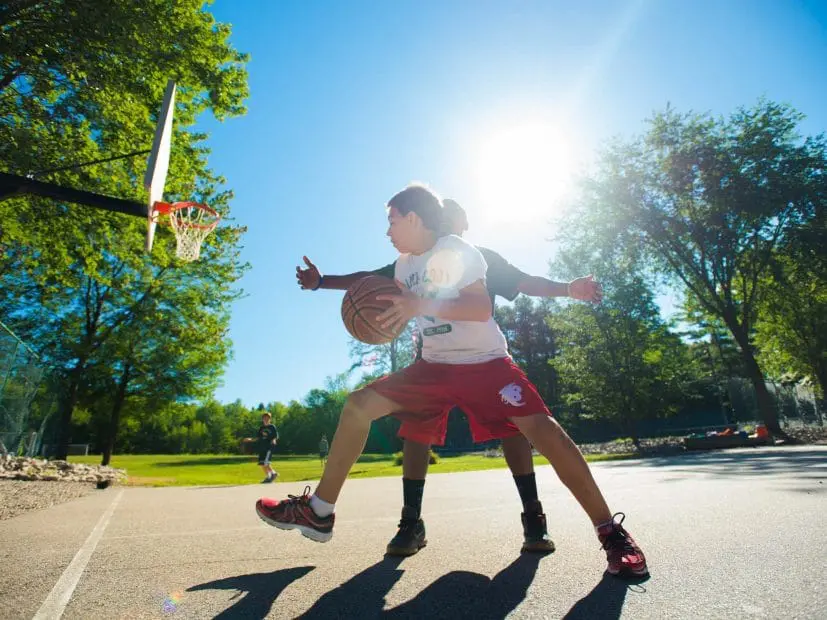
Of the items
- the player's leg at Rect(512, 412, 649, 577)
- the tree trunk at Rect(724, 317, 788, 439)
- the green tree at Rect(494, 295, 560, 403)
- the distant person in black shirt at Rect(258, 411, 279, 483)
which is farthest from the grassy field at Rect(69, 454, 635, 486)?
the green tree at Rect(494, 295, 560, 403)

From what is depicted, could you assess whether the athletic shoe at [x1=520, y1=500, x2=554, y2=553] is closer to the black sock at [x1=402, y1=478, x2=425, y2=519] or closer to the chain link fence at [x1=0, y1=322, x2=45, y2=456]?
the black sock at [x1=402, y1=478, x2=425, y2=519]

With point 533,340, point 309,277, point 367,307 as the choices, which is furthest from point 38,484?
point 533,340

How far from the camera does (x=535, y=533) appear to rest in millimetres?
2660

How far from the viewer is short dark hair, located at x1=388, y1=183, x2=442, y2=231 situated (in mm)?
2779

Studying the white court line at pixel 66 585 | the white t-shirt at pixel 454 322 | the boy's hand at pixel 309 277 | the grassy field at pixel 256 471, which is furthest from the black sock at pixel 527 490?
the grassy field at pixel 256 471

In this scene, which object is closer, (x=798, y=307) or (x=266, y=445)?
(x=266, y=445)

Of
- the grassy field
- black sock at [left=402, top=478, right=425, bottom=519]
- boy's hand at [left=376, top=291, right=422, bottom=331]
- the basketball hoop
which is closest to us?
boy's hand at [left=376, top=291, right=422, bottom=331]

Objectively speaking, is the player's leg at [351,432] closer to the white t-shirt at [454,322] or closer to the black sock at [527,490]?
the white t-shirt at [454,322]

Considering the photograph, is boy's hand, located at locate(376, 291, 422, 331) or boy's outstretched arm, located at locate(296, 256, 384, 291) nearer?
boy's hand, located at locate(376, 291, 422, 331)

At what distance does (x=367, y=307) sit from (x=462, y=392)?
754 millimetres

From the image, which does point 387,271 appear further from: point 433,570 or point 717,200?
point 717,200

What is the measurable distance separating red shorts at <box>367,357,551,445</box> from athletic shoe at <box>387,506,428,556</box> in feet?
1.79

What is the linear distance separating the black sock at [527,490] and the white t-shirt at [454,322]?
2.76ft

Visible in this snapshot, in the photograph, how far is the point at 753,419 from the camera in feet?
100
